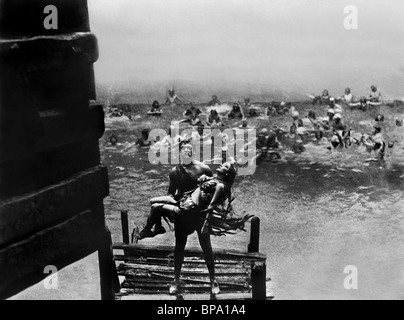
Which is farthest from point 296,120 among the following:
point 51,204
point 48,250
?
point 48,250

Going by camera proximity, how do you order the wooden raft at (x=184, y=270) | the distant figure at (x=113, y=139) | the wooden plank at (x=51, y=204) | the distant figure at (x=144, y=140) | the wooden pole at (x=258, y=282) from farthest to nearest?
the distant figure at (x=144, y=140) → the distant figure at (x=113, y=139) → the wooden raft at (x=184, y=270) → the wooden pole at (x=258, y=282) → the wooden plank at (x=51, y=204)

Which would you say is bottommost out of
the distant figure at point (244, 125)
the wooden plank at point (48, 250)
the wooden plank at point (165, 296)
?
the wooden plank at point (165, 296)

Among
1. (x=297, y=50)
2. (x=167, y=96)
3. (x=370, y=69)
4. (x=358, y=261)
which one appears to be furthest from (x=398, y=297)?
(x=167, y=96)

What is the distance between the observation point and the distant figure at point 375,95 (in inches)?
255

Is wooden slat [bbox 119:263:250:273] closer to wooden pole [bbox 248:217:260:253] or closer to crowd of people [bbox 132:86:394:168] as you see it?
wooden pole [bbox 248:217:260:253]

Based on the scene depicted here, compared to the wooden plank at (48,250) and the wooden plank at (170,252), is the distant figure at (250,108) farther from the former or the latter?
the wooden plank at (48,250)

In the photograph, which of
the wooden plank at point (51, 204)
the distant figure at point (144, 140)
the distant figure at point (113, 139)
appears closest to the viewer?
the wooden plank at point (51, 204)

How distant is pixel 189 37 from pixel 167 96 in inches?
27.1

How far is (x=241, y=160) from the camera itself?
6484 mm

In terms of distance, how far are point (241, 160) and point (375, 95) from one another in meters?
1.69

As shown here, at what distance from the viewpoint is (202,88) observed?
6406 mm

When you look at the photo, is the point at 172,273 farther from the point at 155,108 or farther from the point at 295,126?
the point at 295,126

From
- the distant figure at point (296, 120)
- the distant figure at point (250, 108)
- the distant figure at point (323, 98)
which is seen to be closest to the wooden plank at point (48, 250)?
the distant figure at point (250, 108)

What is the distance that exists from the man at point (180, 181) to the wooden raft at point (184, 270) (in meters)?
0.27
